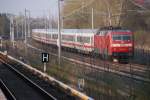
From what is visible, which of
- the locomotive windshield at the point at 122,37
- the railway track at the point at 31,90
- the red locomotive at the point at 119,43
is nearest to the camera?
the railway track at the point at 31,90

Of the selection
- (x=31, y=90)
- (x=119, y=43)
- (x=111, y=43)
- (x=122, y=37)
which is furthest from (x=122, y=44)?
(x=31, y=90)

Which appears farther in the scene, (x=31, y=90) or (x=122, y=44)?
(x=122, y=44)

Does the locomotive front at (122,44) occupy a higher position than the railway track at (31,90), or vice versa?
the locomotive front at (122,44)

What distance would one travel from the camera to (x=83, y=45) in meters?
45.5

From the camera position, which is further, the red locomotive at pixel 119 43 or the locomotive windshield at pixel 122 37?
the locomotive windshield at pixel 122 37

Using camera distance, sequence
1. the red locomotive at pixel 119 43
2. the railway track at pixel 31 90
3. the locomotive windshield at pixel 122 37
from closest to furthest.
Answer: the railway track at pixel 31 90 < the red locomotive at pixel 119 43 < the locomotive windshield at pixel 122 37

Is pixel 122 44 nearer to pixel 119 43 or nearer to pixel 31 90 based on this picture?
pixel 119 43

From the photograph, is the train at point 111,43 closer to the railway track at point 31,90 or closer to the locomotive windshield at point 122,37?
the locomotive windshield at point 122,37

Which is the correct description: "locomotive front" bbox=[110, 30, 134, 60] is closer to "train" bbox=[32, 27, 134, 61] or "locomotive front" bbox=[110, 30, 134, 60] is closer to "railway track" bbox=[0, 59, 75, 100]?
"train" bbox=[32, 27, 134, 61]

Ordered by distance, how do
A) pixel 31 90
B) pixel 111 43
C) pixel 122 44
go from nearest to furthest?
pixel 31 90 → pixel 111 43 → pixel 122 44

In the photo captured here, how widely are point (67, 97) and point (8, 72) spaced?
625 inches

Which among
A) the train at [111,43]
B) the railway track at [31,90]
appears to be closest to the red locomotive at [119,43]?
the train at [111,43]

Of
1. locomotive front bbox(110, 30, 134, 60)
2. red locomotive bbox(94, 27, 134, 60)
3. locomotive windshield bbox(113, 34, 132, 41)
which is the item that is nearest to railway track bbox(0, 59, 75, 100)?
red locomotive bbox(94, 27, 134, 60)

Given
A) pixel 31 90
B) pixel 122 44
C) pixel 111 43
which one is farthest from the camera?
pixel 122 44
